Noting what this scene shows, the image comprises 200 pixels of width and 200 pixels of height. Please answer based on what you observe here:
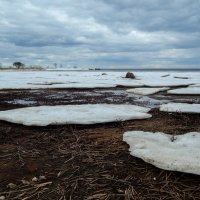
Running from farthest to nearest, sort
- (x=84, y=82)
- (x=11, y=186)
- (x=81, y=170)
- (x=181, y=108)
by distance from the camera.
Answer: (x=84, y=82) < (x=181, y=108) < (x=81, y=170) < (x=11, y=186)

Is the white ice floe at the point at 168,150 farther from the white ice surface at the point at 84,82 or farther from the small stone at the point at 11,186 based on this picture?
the white ice surface at the point at 84,82

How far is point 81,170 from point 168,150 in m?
0.78

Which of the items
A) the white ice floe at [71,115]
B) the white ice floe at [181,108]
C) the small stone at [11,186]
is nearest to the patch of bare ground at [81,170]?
the small stone at [11,186]

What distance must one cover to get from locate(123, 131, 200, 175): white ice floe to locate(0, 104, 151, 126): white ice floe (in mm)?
1089

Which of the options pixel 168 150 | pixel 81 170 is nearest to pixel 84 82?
pixel 168 150

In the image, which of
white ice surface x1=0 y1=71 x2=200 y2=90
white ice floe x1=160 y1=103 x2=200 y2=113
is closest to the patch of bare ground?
white ice floe x1=160 y1=103 x2=200 y2=113

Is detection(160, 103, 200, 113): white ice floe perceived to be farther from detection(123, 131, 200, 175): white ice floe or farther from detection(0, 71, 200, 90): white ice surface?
detection(0, 71, 200, 90): white ice surface

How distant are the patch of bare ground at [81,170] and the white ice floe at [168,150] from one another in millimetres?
59

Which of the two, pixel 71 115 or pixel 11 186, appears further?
pixel 71 115

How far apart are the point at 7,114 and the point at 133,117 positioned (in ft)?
6.20

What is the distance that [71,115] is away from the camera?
4645 millimetres

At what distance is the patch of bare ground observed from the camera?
2145 mm

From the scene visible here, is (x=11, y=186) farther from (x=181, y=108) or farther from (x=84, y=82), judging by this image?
(x=84, y=82)

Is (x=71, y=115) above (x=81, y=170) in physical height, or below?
above
